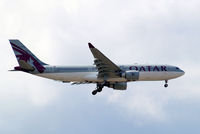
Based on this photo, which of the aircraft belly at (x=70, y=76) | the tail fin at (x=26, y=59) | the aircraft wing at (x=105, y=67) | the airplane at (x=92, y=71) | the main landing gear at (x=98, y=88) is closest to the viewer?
the aircraft wing at (x=105, y=67)

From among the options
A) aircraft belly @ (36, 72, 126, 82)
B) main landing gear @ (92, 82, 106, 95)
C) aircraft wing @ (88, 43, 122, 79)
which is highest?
aircraft wing @ (88, 43, 122, 79)

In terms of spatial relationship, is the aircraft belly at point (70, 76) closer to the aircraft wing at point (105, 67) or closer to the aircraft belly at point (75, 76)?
the aircraft belly at point (75, 76)

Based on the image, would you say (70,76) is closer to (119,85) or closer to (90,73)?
(90,73)

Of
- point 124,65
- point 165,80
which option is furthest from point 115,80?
point 165,80

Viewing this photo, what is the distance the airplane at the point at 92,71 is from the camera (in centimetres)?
7844

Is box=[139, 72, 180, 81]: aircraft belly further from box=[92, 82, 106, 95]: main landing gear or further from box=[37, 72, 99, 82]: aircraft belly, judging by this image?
box=[37, 72, 99, 82]: aircraft belly

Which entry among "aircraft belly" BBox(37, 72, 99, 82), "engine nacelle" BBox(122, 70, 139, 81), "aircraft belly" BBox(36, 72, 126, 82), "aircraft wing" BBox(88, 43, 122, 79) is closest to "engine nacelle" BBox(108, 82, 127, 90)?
"aircraft belly" BBox(36, 72, 126, 82)

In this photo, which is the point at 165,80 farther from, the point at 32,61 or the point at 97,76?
the point at 32,61

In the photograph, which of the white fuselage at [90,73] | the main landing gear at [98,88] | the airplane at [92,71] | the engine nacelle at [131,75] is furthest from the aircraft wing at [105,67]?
the main landing gear at [98,88]

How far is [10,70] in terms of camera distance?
77.5 meters

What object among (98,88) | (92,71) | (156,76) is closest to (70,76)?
(92,71)

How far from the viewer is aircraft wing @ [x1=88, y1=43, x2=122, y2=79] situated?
76.9 metres

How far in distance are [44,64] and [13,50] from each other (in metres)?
5.50

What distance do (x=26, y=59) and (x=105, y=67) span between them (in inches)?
492
